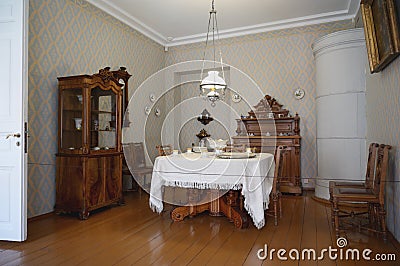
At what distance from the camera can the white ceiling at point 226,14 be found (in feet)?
15.8

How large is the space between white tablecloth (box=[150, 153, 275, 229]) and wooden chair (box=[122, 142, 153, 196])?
1668 mm

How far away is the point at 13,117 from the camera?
2818mm

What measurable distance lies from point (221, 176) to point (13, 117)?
Answer: 2101 mm

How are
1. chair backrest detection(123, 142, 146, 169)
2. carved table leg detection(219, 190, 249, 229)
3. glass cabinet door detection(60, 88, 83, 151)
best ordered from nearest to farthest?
1. carved table leg detection(219, 190, 249, 229)
2. glass cabinet door detection(60, 88, 83, 151)
3. chair backrest detection(123, 142, 146, 169)

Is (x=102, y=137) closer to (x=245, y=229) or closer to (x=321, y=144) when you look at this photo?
(x=245, y=229)

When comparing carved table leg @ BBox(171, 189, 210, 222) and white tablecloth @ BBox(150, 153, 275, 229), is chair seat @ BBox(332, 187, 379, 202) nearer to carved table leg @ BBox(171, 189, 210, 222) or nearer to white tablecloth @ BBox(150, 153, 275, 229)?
white tablecloth @ BBox(150, 153, 275, 229)

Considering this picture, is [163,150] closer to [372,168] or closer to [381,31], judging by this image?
[372,168]

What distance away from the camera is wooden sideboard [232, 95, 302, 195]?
5199 millimetres

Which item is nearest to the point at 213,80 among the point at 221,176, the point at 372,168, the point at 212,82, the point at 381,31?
the point at 212,82

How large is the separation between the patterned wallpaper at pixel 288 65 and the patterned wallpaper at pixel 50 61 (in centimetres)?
279

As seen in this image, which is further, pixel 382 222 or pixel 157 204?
pixel 157 204

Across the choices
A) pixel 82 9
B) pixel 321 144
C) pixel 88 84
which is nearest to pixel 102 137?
pixel 88 84

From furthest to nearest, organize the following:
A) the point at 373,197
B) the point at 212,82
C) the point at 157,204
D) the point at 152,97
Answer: the point at 152,97
the point at 212,82
the point at 157,204
the point at 373,197

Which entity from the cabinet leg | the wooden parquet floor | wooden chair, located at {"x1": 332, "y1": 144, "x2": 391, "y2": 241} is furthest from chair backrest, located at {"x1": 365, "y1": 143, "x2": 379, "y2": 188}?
the cabinet leg
